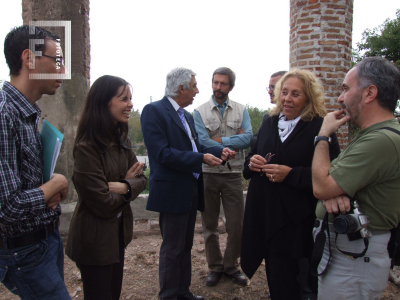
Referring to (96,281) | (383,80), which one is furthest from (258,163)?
(96,281)

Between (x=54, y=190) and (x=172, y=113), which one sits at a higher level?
(x=172, y=113)

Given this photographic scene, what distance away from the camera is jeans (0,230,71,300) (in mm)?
1395

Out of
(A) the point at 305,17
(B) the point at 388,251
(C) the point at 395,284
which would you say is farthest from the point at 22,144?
(A) the point at 305,17

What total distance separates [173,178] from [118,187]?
2.39 ft

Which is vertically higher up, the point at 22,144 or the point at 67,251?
the point at 22,144

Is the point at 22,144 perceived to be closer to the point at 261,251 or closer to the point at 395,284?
the point at 261,251

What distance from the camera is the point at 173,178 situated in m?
2.67

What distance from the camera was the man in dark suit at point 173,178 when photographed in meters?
2.60

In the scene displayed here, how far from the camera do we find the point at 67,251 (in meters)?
1.94

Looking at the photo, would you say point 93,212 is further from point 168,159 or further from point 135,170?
point 168,159

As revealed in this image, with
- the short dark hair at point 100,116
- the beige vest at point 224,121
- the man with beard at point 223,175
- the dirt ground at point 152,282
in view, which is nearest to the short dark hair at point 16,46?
the short dark hair at point 100,116

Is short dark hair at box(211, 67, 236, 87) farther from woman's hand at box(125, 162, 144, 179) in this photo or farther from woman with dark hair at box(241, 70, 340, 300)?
woman's hand at box(125, 162, 144, 179)

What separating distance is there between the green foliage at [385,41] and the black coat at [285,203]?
18086mm

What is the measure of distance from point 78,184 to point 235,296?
2.14 metres
